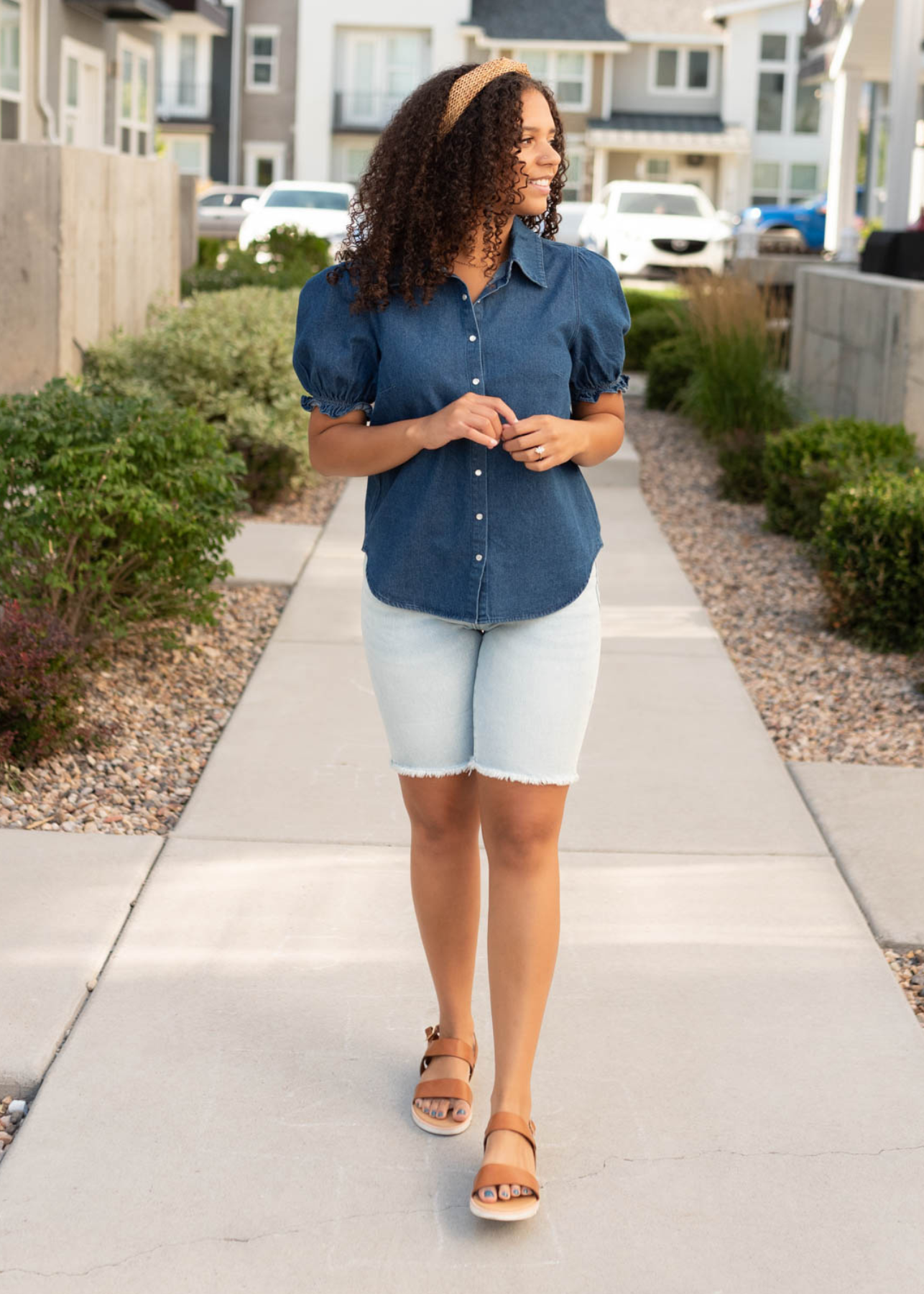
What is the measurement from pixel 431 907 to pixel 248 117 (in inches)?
1626

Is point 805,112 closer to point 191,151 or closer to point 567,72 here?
point 567,72

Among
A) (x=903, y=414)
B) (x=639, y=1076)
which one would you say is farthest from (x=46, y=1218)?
(x=903, y=414)

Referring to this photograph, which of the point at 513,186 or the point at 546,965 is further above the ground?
the point at 513,186

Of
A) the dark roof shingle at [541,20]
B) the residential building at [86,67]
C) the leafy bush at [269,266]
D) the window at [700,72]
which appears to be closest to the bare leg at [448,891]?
the leafy bush at [269,266]

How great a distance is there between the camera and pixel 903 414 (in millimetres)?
8383

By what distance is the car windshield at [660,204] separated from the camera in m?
26.3

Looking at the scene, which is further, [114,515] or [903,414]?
[903,414]

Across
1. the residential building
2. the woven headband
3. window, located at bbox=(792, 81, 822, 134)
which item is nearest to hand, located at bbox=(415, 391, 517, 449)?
the woven headband

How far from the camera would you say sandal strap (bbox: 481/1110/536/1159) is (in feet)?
8.59

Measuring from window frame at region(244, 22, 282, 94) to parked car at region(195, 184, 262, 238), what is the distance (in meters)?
8.25

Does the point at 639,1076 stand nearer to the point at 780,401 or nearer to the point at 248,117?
the point at 780,401

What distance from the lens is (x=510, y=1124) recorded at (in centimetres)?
262

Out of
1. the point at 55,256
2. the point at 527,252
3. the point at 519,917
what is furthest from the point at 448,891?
the point at 55,256

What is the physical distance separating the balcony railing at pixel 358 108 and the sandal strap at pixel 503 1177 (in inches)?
1566
